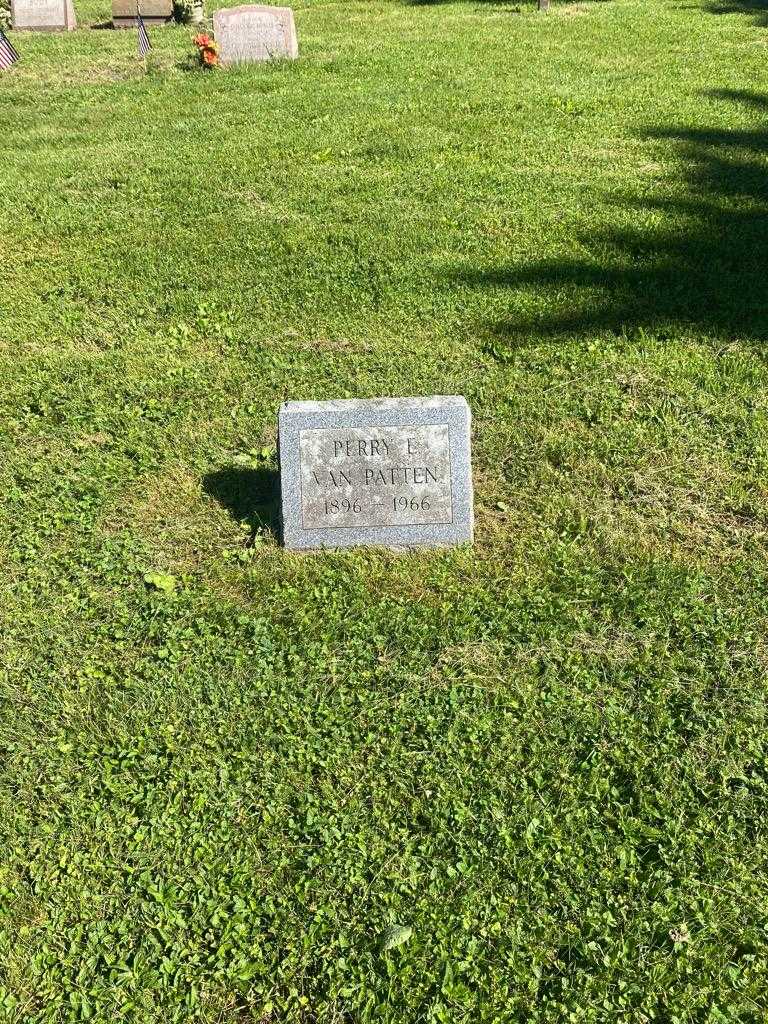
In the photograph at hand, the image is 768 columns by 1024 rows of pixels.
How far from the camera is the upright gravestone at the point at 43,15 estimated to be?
16672 mm

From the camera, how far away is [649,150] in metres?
8.67

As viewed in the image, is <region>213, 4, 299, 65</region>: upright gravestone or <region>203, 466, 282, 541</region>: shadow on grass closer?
<region>203, 466, 282, 541</region>: shadow on grass

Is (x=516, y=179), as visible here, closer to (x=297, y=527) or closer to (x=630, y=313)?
(x=630, y=313)

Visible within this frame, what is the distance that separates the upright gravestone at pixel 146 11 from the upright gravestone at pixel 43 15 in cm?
109

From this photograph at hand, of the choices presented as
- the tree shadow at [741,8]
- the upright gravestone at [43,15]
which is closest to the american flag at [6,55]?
the upright gravestone at [43,15]

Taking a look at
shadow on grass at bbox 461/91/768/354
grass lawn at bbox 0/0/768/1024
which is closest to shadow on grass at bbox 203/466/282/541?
grass lawn at bbox 0/0/768/1024

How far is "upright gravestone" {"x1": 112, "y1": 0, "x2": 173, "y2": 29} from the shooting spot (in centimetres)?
1619

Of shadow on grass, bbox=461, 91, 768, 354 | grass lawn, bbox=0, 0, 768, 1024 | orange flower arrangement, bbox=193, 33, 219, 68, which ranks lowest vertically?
grass lawn, bbox=0, 0, 768, 1024

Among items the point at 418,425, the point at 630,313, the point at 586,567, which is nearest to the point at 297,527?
the point at 418,425

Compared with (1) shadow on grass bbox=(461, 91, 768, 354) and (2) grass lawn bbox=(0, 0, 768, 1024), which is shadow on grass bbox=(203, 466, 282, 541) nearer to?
(2) grass lawn bbox=(0, 0, 768, 1024)

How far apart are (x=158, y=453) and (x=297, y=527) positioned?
1.27m

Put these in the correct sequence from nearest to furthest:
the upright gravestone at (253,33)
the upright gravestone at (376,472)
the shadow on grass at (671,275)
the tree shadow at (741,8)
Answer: the upright gravestone at (376,472) → the shadow on grass at (671,275) → the upright gravestone at (253,33) → the tree shadow at (741,8)

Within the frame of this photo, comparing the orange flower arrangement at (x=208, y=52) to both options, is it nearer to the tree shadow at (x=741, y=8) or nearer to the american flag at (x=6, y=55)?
the american flag at (x=6, y=55)

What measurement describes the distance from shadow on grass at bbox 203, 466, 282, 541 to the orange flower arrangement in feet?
31.3
